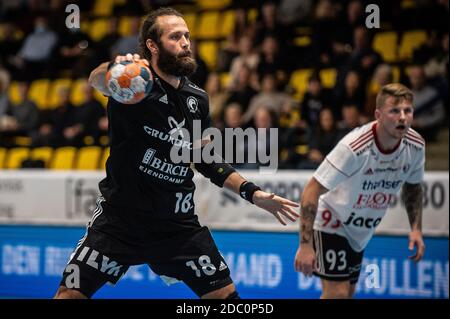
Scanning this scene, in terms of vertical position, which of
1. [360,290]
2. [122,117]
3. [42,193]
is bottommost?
[360,290]

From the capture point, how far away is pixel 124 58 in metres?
4.72

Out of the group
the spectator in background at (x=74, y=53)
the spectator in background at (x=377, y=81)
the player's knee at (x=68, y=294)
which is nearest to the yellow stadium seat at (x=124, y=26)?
the spectator in background at (x=74, y=53)

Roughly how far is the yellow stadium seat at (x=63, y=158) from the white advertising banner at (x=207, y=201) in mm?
1853

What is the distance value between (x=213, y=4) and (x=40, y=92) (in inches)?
134

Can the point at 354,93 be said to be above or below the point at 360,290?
above

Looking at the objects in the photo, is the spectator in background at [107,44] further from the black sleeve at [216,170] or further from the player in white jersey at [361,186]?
the black sleeve at [216,170]

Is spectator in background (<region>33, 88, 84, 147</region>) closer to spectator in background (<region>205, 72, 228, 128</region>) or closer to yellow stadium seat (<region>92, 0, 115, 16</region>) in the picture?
spectator in background (<region>205, 72, 228, 128</region>)

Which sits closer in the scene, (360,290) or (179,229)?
(179,229)

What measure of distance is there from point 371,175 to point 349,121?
345 cm

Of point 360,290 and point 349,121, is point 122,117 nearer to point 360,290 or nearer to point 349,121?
point 360,290

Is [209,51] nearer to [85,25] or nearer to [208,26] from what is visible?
[208,26]

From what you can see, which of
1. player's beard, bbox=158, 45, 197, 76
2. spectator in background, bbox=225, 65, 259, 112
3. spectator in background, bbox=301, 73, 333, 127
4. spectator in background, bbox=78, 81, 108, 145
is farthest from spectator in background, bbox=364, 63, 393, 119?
player's beard, bbox=158, 45, 197, 76

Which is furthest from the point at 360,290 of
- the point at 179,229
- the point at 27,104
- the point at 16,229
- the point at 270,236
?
the point at 27,104

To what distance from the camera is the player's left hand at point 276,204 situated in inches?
195
